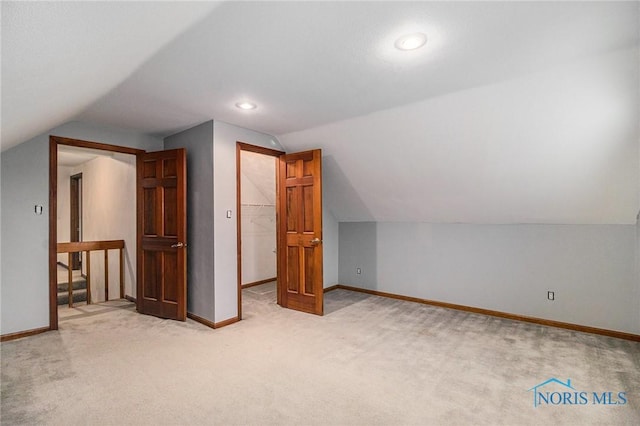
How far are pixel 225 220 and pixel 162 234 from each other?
0.89 m

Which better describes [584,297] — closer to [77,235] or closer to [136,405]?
[136,405]

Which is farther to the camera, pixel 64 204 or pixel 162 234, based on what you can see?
pixel 64 204

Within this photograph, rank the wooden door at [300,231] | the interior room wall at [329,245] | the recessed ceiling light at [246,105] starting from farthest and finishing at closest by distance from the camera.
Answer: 1. the interior room wall at [329,245]
2. the wooden door at [300,231]
3. the recessed ceiling light at [246,105]

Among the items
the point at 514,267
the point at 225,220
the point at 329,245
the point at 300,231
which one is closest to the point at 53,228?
the point at 225,220

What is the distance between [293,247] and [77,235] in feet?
19.5

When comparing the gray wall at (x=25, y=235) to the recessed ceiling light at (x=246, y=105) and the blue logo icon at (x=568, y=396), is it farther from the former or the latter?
the blue logo icon at (x=568, y=396)

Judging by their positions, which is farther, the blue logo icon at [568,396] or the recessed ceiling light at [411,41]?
the blue logo icon at [568,396]

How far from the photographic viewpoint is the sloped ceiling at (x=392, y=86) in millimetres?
1625

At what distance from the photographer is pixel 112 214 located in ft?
17.5

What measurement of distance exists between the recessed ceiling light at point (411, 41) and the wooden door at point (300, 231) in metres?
2.04

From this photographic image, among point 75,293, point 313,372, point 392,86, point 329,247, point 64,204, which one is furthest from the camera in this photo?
point 64,204

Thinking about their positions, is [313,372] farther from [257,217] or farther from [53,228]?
[257,217]

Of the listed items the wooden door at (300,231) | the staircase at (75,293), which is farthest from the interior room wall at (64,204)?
the wooden door at (300,231)

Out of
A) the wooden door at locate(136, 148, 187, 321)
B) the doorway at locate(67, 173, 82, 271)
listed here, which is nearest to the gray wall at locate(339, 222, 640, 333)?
the wooden door at locate(136, 148, 187, 321)
